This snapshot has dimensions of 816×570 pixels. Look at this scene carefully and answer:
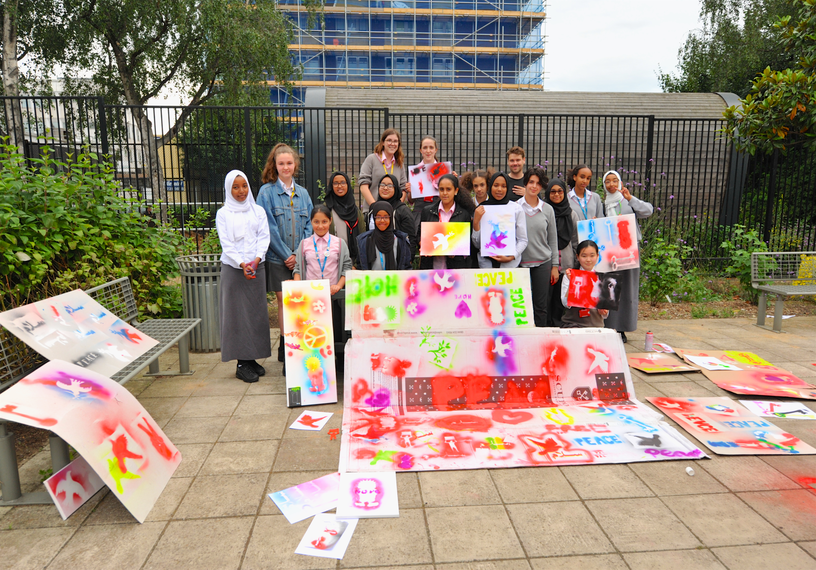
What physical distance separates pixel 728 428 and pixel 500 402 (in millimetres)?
1687

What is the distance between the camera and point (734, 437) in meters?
3.88

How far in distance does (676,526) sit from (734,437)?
1.39 meters

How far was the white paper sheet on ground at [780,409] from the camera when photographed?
4309 millimetres

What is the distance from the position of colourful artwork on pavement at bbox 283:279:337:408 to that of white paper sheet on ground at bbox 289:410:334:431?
0.62ft

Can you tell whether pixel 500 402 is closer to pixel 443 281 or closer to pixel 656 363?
pixel 443 281

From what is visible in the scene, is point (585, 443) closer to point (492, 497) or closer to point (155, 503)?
point (492, 497)

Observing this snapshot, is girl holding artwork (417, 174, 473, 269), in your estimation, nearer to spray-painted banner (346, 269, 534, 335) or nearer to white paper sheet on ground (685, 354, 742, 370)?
spray-painted banner (346, 269, 534, 335)

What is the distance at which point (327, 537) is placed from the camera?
2.76 metres

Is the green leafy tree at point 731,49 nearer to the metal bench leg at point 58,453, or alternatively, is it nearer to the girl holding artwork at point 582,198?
the girl holding artwork at point 582,198

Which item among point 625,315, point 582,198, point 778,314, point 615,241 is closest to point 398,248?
point 582,198

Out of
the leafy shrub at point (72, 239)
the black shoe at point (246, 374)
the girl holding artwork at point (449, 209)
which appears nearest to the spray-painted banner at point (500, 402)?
the girl holding artwork at point (449, 209)

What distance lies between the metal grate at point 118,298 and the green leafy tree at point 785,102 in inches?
333

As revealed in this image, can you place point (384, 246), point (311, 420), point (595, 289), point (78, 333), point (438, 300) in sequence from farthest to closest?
point (384, 246) → point (595, 289) → point (438, 300) → point (311, 420) → point (78, 333)

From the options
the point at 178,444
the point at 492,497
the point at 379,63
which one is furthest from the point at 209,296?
the point at 379,63
